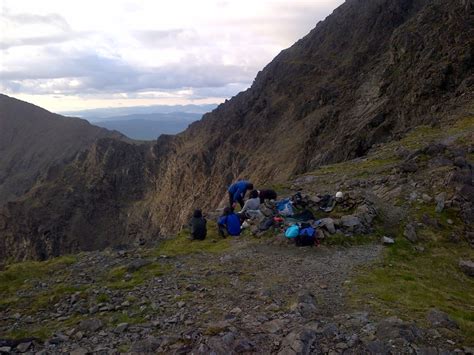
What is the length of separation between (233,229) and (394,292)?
8201mm

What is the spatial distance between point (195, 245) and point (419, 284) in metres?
8.68

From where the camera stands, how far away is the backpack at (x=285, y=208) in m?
19.7

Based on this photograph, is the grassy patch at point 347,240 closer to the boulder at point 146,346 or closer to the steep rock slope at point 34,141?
the boulder at point 146,346

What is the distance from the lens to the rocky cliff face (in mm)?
45750

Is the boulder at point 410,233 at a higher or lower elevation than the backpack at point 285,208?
lower

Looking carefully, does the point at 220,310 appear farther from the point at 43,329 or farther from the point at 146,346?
the point at 43,329

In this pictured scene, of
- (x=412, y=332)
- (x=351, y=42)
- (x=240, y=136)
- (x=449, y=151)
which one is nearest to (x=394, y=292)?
(x=412, y=332)

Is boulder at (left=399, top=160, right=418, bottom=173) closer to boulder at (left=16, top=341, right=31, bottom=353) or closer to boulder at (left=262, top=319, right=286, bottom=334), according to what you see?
boulder at (left=262, top=319, right=286, bottom=334)

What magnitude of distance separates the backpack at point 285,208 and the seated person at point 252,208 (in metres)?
0.93

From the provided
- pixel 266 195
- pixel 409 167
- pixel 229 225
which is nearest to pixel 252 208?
pixel 266 195

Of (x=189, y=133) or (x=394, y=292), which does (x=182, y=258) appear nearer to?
(x=394, y=292)

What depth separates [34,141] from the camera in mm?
178750

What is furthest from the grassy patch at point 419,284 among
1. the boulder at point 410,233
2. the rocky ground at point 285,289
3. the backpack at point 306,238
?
the backpack at point 306,238

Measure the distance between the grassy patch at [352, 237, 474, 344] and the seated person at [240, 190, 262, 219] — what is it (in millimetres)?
5987
